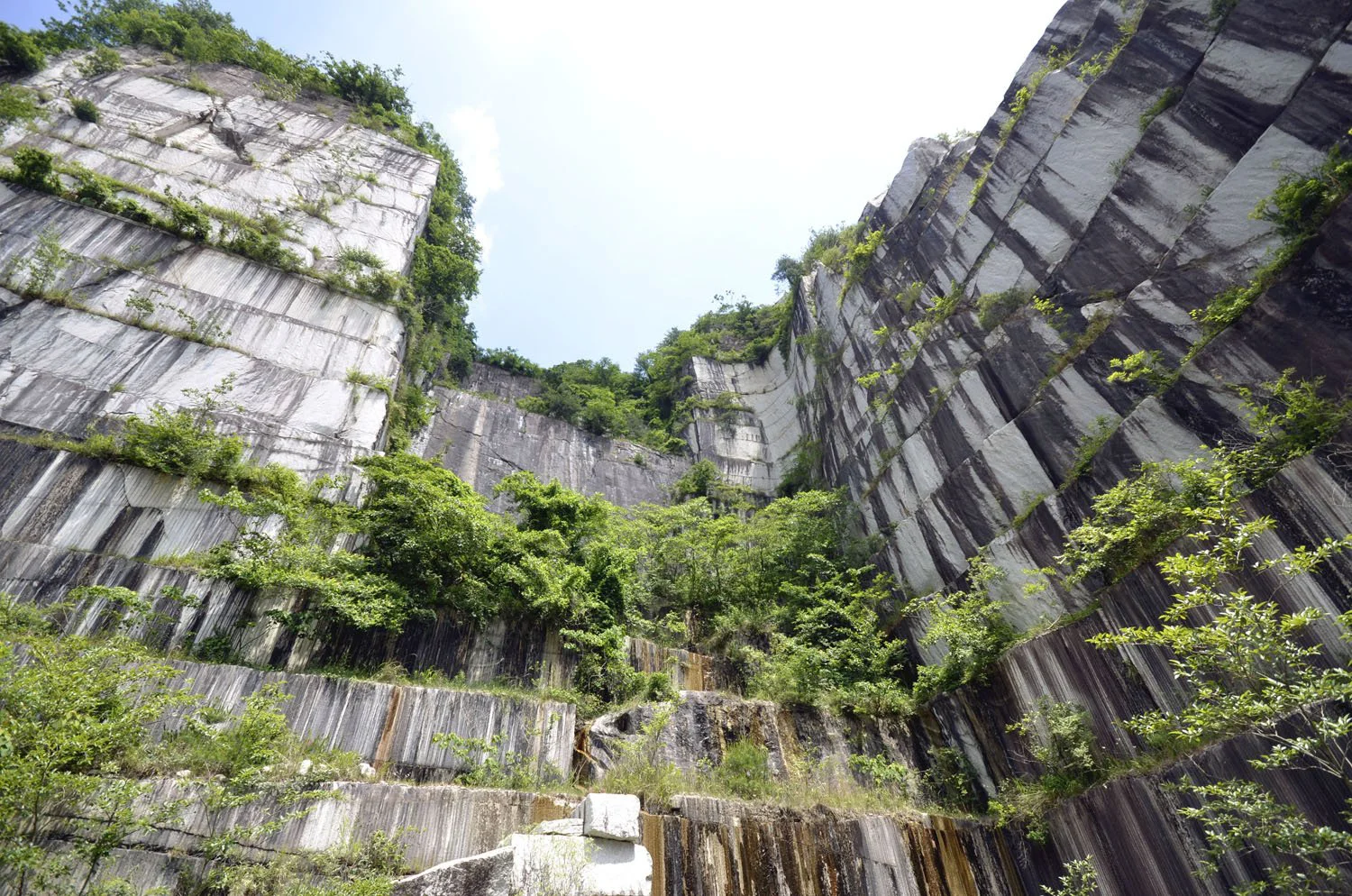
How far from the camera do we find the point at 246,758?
6.53 metres

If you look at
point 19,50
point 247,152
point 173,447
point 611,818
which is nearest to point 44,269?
point 173,447

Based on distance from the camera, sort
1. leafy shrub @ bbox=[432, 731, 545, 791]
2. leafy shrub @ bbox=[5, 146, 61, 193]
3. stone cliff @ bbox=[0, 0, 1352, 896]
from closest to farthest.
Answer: stone cliff @ bbox=[0, 0, 1352, 896] < leafy shrub @ bbox=[432, 731, 545, 791] < leafy shrub @ bbox=[5, 146, 61, 193]

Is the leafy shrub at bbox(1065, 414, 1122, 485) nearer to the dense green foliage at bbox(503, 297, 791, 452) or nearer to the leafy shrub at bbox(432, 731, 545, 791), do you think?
the leafy shrub at bbox(432, 731, 545, 791)

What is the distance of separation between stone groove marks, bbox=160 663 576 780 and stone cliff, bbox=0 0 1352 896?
0.04 meters

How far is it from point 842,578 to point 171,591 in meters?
13.0

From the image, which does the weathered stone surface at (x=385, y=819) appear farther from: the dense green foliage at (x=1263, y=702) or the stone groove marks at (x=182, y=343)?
the stone groove marks at (x=182, y=343)

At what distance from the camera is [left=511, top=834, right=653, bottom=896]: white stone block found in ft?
18.6

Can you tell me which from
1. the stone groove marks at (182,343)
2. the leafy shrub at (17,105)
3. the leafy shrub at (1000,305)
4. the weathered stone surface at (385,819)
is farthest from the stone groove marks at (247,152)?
the leafy shrub at (1000,305)

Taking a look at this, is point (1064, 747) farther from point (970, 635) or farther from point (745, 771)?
point (745, 771)

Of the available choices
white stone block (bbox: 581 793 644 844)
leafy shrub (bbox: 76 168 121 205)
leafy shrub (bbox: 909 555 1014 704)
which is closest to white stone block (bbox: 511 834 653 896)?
white stone block (bbox: 581 793 644 844)

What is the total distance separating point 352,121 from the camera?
23906mm

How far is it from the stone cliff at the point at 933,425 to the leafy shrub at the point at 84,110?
0.96 feet

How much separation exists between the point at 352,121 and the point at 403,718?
24.6 metres

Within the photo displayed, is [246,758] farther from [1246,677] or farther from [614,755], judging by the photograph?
[1246,677]
